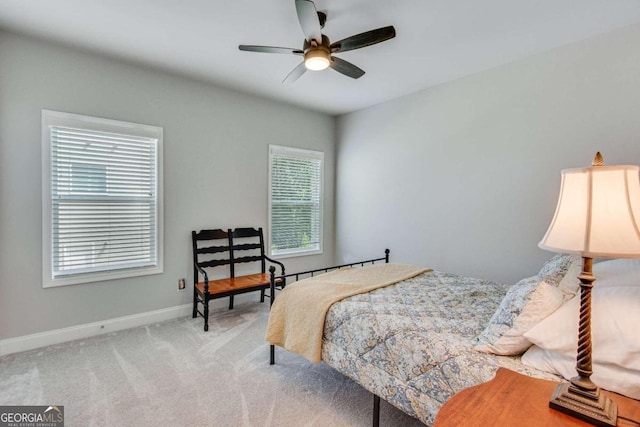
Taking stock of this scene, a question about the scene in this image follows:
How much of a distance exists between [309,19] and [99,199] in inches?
103

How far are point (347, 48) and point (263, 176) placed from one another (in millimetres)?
2317

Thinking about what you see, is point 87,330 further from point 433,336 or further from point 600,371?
point 600,371

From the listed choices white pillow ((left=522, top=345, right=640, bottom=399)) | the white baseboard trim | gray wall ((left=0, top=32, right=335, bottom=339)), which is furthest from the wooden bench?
A: white pillow ((left=522, top=345, right=640, bottom=399))

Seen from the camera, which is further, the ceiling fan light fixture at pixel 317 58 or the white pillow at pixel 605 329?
the ceiling fan light fixture at pixel 317 58

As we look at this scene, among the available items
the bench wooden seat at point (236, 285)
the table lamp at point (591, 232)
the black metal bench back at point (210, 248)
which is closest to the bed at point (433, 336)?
the table lamp at point (591, 232)

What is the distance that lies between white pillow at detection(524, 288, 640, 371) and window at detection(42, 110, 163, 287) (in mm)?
3464

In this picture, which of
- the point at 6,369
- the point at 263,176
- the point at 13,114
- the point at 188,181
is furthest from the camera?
the point at 263,176

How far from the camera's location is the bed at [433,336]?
1.42m

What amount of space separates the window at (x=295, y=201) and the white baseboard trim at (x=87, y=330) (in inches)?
58.6

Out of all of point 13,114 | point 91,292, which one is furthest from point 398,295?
point 13,114

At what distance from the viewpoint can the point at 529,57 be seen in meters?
2.96

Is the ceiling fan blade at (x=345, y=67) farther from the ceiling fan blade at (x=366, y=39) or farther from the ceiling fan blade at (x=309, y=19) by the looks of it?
A: the ceiling fan blade at (x=309, y=19)

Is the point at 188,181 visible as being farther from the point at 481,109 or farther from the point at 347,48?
the point at 481,109

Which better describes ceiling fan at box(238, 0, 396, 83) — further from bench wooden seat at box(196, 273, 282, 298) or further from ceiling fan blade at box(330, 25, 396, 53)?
bench wooden seat at box(196, 273, 282, 298)
